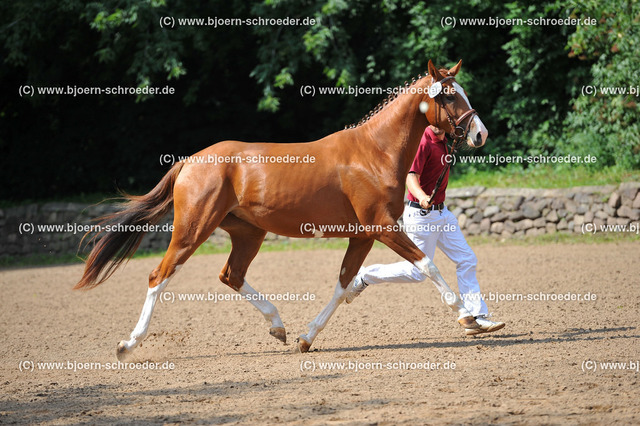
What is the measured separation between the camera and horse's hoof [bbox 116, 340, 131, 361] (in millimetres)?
5684

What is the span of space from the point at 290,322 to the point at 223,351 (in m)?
1.28

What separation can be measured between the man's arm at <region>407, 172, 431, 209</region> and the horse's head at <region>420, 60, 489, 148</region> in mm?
513

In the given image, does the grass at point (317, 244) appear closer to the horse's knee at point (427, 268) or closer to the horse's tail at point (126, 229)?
the horse's knee at point (427, 268)

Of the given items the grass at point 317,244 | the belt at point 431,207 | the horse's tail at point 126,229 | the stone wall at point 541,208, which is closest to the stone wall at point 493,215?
the stone wall at point 541,208

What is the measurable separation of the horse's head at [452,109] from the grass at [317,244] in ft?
23.4

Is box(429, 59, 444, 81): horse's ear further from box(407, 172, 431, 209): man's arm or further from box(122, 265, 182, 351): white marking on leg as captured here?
box(122, 265, 182, 351): white marking on leg

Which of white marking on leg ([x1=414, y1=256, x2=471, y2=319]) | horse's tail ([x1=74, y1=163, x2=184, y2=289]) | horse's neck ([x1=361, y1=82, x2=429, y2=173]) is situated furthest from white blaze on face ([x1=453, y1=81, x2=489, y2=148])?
horse's tail ([x1=74, y1=163, x2=184, y2=289])

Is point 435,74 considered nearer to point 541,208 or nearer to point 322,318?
point 322,318

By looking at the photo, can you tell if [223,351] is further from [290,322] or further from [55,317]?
[55,317]

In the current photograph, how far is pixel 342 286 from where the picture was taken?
588cm

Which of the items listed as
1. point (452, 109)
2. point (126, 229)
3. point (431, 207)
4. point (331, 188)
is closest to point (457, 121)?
point (452, 109)

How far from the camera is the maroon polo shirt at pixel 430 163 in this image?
596 cm

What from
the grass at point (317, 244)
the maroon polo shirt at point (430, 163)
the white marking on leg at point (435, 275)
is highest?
the maroon polo shirt at point (430, 163)

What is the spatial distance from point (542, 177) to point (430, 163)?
9017mm
